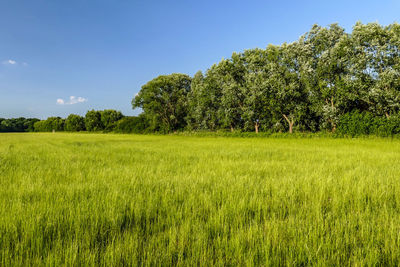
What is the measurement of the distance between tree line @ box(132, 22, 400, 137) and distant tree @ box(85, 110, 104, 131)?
46.1 meters

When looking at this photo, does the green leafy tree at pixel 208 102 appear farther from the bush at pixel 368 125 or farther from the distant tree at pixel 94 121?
the distant tree at pixel 94 121

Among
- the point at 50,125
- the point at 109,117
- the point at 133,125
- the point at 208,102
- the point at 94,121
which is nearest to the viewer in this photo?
the point at 208,102

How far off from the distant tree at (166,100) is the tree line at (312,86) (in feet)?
22.0

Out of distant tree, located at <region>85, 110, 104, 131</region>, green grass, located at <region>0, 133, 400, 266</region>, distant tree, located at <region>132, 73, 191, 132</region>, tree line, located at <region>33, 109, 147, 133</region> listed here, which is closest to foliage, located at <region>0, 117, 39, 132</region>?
tree line, located at <region>33, 109, 147, 133</region>

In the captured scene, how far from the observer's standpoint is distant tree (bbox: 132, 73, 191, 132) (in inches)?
1695

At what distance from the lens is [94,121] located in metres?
67.8

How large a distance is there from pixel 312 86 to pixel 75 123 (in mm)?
83520

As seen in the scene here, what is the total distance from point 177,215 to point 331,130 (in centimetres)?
2817

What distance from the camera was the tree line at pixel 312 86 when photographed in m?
19.5

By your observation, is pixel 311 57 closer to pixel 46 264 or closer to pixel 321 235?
pixel 321 235

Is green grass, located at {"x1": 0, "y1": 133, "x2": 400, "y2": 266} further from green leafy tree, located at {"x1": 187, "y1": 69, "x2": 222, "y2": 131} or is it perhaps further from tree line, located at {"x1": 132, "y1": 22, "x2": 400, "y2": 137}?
green leafy tree, located at {"x1": 187, "y1": 69, "x2": 222, "y2": 131}

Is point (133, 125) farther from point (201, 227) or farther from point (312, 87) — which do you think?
point (201, 227)

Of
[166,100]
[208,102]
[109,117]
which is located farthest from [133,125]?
[208,102]

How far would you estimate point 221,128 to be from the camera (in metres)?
35.0
